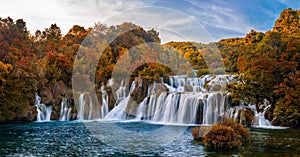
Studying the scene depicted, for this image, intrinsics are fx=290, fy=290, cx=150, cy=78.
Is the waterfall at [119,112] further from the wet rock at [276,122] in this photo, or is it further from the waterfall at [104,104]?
the wet rock at [276,122]

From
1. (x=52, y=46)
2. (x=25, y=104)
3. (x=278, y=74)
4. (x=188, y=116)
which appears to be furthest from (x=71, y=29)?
(x=278, y=74)

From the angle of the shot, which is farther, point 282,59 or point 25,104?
point 25,104

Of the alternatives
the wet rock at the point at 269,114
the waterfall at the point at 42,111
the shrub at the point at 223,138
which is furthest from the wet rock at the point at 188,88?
the shrub at the point at 223,138

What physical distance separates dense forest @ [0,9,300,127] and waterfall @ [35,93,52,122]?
0.67m

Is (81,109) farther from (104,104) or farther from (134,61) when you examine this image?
(134,61)

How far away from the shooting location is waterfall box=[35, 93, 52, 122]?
1032 inches

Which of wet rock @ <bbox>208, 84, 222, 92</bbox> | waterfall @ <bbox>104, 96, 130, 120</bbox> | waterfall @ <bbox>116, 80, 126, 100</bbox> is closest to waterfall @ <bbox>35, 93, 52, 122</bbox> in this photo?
waterfall @ <bbox>104, 96, 130, 120</bbox>

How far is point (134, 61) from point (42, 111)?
15047 mm

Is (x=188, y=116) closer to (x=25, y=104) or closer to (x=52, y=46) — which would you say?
(x=25, y=104)

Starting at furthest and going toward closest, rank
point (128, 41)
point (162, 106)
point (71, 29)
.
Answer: point (71, 29)
point (128, 41)
point (162, 106)

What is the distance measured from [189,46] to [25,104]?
29.1 metres

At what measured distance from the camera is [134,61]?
126 ft

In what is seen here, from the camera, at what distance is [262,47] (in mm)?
26141

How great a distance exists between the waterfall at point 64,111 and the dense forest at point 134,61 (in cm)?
211
